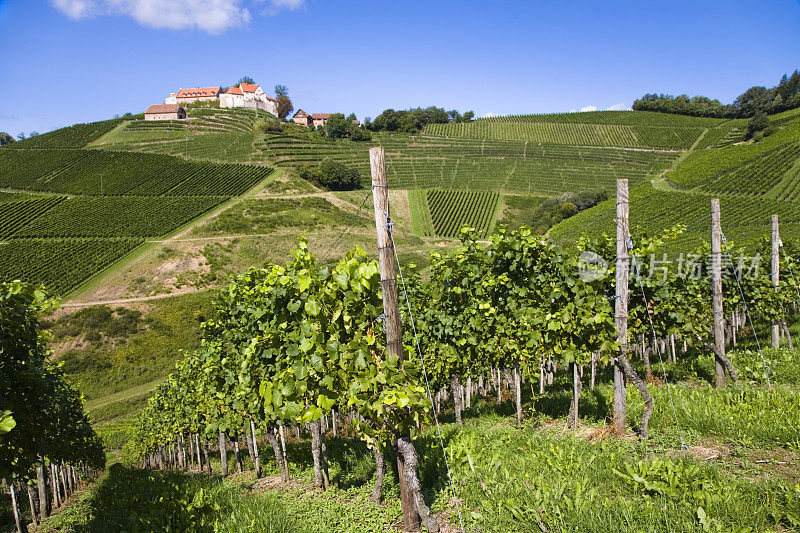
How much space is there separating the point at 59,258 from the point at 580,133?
4167 inches

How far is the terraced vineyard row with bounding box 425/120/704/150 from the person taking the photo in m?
96.3

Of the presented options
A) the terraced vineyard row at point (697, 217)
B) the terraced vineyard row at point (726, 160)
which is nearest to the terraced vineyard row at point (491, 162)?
the terraced vineyard row at point (726, 160)

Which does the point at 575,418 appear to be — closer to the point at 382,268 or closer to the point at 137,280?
the point at 382,268

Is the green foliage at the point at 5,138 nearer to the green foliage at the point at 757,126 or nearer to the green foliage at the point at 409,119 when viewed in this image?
the green foliage at the point at 409,119

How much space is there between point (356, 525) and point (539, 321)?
4.48m

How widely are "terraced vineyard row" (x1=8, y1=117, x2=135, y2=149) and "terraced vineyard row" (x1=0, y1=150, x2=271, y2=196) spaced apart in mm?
11261

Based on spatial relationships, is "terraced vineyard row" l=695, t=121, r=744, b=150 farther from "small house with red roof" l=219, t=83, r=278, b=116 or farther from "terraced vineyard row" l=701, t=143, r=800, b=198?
"small house with red roof" l=219, t=83, r=278, b=116

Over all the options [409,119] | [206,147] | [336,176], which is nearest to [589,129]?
[409,119]

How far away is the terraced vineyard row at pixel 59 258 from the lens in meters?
42.3

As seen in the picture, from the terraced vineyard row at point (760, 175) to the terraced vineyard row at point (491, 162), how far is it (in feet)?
63.2

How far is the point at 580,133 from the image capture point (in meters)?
110

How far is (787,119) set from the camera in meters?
84.2

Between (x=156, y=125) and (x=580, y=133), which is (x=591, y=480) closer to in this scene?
(x=580, y=133)

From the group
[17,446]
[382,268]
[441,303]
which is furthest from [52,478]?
[382,268]
